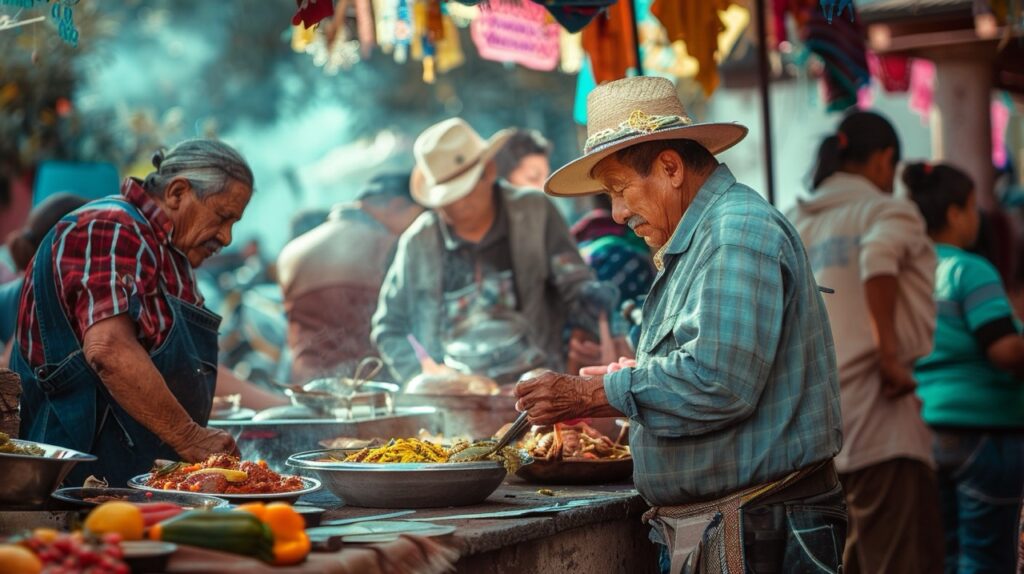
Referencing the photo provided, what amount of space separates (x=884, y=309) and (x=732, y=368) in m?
2.62

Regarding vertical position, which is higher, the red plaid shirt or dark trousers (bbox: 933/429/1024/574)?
the red plaid shirt

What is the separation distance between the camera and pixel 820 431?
114 inches

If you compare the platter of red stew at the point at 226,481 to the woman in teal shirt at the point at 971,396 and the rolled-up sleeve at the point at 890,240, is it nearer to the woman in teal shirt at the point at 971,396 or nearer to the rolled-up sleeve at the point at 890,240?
the rolled-up sleeve at the point at 890,240

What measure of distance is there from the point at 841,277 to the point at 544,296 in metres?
1.43

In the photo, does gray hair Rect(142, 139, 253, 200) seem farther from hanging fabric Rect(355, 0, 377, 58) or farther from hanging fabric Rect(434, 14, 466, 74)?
hanging fabric Rect(434, 14, 466, 74)

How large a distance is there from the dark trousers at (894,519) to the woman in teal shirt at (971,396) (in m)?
0.35

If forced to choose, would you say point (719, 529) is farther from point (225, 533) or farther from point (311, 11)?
point (311, 11)

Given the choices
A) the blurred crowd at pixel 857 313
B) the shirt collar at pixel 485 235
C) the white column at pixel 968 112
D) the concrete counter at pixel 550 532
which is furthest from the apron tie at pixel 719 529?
the white column at pixel 968 112

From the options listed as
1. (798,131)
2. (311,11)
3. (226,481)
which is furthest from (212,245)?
(798,131)

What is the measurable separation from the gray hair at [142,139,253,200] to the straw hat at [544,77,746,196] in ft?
3.72

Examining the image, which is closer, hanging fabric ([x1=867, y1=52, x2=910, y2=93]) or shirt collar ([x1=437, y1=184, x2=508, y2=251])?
shirt collar ([x1=437, y1=184, x2=508, y2=251])

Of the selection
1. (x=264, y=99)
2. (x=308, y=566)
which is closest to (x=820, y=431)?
(x=308, y=566)

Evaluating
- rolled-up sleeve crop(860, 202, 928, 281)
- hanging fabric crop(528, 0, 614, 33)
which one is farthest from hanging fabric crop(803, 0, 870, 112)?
hanging fabric crop(528, 0, 614, 33)

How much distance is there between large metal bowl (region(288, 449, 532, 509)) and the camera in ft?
10.2
